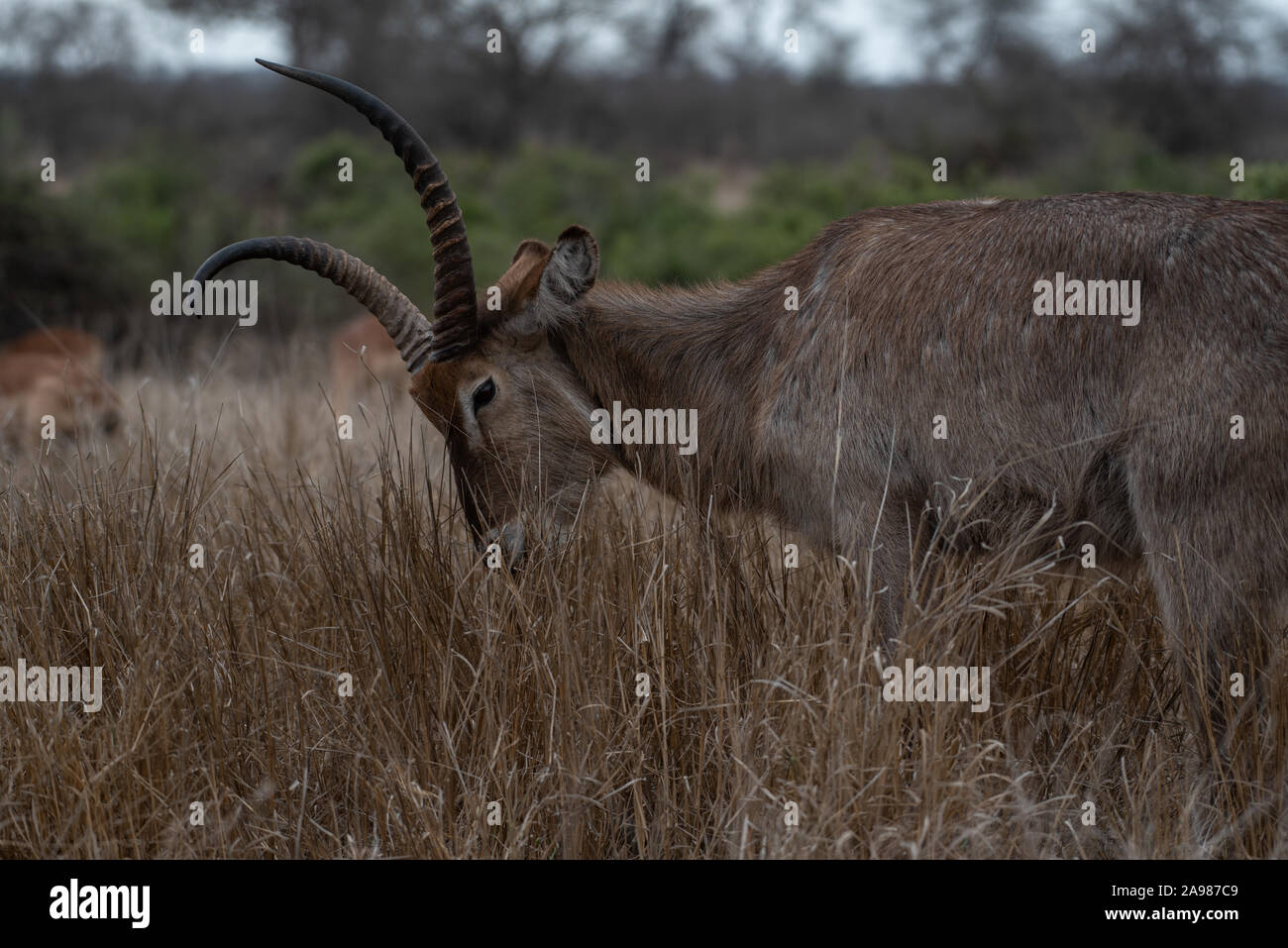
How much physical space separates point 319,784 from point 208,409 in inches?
202

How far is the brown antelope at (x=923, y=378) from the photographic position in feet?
11.8

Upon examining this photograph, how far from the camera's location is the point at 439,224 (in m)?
4.50

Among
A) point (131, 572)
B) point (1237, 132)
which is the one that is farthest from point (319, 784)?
point (1237, 132)

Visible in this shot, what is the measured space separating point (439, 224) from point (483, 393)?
60 centimetres

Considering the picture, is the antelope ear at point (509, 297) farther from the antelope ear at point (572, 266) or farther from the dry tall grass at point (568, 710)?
the dry tall grass at point (568, 710)

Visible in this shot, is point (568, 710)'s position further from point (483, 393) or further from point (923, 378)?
point (923, 378)

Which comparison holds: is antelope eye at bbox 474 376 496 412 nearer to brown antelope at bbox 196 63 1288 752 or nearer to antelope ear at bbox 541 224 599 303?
brown antelope at bbox 196 63 1288 752

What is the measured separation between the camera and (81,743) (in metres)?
3.72
